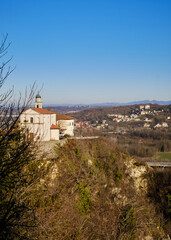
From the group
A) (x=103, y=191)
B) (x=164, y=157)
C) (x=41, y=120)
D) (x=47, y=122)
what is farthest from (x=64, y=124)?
(x=164, y=157)

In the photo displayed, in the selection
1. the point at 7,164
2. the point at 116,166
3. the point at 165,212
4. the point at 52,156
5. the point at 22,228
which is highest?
the point at 7,164

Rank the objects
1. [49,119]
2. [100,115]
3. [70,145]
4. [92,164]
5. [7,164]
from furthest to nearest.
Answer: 1. [100,115]
2. [49,119]
3. [70,145]
4. [92,164]
5. [7,164]

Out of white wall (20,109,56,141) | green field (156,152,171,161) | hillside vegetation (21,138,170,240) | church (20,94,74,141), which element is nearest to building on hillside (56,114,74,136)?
church (20,94,74,141)

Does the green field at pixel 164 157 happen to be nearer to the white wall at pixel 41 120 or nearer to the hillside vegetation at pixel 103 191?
the hillside vegetation at pixel 103 191

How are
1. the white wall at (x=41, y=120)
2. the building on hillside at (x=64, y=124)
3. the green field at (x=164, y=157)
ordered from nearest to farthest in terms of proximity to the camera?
1. the white wall at (x=41, y=120)
2. the building on hillside at (x=64, y=124)
3. the green field at (x=164, y=157)

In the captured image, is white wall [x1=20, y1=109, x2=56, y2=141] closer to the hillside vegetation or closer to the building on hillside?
the hillside vegetation

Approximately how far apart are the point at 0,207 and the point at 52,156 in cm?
1167

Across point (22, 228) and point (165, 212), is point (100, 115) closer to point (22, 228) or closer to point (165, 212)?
point (165, 212)

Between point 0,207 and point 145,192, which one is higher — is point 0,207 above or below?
above

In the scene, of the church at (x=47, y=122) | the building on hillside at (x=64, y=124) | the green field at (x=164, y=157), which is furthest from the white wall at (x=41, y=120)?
the green field at (x=164, y=157)

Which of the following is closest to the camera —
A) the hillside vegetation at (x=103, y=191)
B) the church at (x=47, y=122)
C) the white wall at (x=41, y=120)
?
the hillside vegetation at (x=103, y=191)

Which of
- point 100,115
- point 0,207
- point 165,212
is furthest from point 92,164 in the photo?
point 100,115

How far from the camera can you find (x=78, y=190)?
13.2 metres

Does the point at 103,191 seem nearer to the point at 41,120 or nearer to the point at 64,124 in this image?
the point at 41,120
